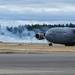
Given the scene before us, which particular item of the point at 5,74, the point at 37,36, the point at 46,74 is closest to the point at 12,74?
the point at 5,74

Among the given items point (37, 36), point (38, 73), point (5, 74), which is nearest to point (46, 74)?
point (38, 73)

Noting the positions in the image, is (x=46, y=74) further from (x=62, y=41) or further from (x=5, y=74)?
(x=62, y=41)

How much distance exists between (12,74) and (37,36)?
65179 mm

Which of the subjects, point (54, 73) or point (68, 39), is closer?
point (54, 73)

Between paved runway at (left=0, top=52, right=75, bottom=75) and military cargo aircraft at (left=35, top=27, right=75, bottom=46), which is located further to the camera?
military cargo aircraft at (left=35, top=27, right=75, bottom=46)

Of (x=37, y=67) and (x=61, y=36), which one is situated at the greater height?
(x=37, y=67)

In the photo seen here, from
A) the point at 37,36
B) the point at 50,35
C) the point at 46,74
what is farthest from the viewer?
the point at 37,36

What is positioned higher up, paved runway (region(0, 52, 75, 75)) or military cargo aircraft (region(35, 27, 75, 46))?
paved runway (region(0, 52, 75, 75))

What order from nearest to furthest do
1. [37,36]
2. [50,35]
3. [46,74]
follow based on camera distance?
[46,74] → [50,35] → [37,36]

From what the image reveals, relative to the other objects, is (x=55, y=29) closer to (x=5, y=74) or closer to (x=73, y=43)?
(x=73, y=43)

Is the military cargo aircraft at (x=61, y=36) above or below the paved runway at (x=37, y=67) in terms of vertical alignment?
below

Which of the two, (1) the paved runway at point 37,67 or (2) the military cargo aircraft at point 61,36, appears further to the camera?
(2) the military cargo aircraft at point 61,36

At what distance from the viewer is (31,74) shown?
20.5 metres

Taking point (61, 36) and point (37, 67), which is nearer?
point (37, 67)
